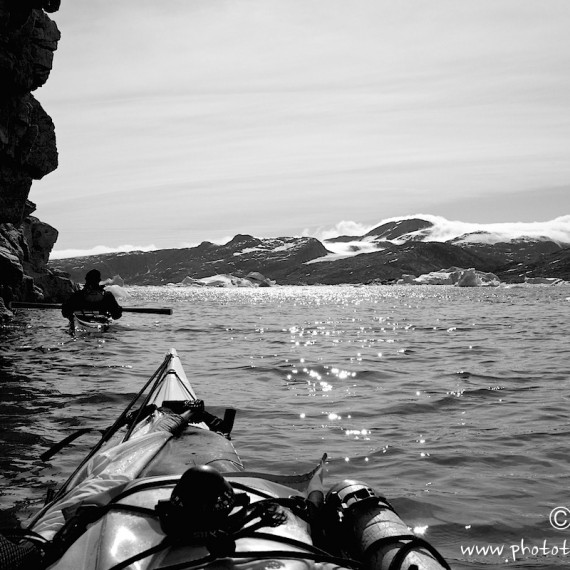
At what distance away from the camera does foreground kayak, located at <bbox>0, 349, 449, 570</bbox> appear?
11.7 feet

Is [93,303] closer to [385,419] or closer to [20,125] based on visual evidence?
[385,419]

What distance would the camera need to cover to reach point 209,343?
26531 mm

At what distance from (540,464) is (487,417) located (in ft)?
9.33

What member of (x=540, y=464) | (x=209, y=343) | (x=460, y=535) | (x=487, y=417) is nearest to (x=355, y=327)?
(x=209, y=343)

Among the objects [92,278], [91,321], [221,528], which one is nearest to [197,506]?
[221,528]

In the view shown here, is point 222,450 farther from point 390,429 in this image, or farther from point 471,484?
point 390,429

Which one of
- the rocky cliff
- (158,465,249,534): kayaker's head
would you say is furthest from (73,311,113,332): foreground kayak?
(158,465,249,534): kayaker's head

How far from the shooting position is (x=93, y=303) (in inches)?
698

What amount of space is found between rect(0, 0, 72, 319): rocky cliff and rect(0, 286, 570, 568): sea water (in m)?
10.4

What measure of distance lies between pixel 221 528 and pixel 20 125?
3060cm

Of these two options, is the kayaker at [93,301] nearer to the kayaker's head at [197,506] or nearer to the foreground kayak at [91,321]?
the foreground kayak at [91,321]

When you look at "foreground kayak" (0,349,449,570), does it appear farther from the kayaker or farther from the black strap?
the kayaker

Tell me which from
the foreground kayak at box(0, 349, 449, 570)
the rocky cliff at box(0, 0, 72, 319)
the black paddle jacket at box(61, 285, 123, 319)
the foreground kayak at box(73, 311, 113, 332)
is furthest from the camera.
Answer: the rocky cliff at box(0, 0, 72, 319)

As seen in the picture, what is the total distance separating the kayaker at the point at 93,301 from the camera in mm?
17047
